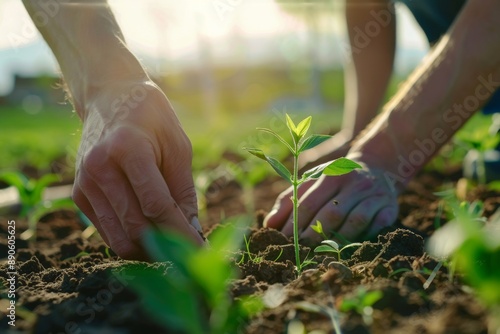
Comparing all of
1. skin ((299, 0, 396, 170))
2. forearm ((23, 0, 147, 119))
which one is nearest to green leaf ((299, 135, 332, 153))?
forearm ((23, 0, 147, 119))

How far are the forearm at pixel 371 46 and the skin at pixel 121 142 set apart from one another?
243 centimetres

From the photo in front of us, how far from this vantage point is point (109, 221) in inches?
61.0

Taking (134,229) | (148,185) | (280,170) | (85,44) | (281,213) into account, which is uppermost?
(85,44)

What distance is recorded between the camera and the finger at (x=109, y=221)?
1.53 m

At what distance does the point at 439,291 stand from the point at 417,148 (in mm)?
1134

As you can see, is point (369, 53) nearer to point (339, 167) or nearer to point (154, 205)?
point (339, 167)

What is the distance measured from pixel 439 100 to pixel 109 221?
4.38 ft

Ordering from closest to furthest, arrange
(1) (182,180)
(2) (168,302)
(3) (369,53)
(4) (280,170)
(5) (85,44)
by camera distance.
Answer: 1. (2) (168,302)
2. (4) (280,170)
3. (1) (182,180)
4. (5) (85,44)
5. (3) (369,53)

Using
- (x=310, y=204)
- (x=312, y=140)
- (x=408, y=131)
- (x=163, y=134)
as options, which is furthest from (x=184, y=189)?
(x=408, y=131)

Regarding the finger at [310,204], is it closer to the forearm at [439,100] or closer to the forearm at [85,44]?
the forearm at [439,100]

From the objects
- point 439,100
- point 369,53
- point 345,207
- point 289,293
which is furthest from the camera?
point 369,53

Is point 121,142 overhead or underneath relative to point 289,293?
overhead

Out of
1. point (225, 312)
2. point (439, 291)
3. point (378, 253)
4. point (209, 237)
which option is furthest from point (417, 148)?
point (225, 312)

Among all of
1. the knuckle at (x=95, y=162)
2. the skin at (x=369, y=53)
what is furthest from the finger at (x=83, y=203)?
→ the skin at (x=369, y=53)
